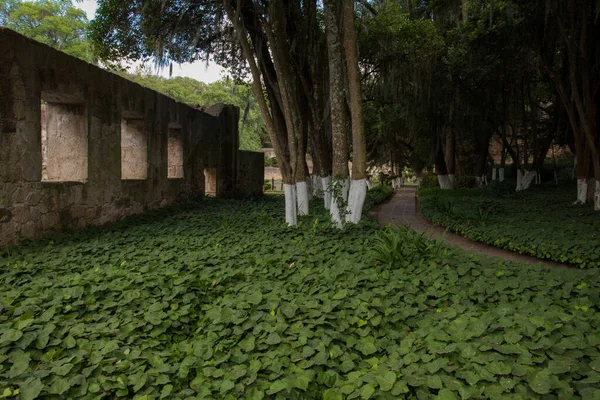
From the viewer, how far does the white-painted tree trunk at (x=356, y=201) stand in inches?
288

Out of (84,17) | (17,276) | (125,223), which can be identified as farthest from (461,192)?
(84,17)

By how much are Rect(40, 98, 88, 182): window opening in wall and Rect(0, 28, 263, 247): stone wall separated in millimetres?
15

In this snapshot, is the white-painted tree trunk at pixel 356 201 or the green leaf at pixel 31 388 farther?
the white-painted tree trunk at pixel 356 201

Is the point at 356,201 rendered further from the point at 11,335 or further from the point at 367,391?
the point at 11,335

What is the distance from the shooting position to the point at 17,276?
4.56 metres

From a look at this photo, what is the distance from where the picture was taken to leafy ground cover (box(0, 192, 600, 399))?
2572mm

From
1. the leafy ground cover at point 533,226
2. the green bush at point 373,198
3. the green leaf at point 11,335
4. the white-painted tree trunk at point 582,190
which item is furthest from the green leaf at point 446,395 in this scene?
the white-painted tree trunk at point 582,190

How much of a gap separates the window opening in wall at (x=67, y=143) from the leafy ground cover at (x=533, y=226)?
7164 mm

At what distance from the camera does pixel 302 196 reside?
8.80 m

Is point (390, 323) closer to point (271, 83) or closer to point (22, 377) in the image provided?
point (22, 377)

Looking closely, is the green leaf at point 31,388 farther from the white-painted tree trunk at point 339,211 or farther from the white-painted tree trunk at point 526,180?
the white-painted tree trunk at point 526,180

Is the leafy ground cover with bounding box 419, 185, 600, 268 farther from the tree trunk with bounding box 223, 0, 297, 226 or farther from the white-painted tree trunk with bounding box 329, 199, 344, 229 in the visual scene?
the tree trunk with bounding box 223, 0, 297, 226

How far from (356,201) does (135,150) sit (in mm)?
5217

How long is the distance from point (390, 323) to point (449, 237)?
6494mm
